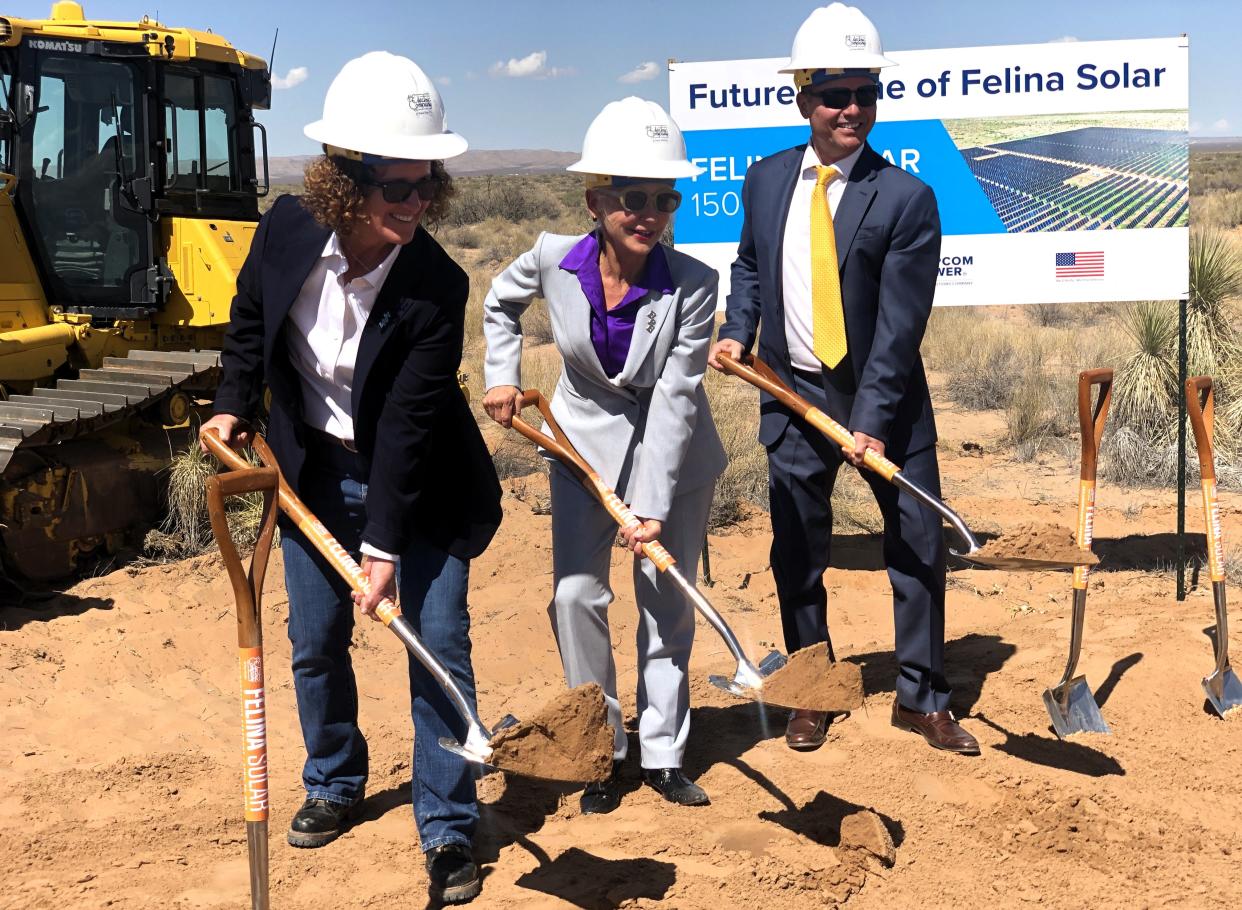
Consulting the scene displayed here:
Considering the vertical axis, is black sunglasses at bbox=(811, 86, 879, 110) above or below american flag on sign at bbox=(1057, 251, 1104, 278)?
above

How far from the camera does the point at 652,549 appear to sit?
407cm

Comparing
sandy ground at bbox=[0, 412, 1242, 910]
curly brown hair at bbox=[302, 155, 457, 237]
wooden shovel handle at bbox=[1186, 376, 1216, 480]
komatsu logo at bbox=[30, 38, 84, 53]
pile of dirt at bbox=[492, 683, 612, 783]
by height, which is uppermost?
komatsu logo at bbox=[30, 38, 84, 53]

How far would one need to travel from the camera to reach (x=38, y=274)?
8523 mm

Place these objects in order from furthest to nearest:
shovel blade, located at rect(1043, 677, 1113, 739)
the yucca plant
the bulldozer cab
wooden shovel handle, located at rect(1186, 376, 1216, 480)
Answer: the yucca plant → the bulldozer cab → wooden shovel handle, located at rect(1186, 376, 1216, 480) → shovel blade, located at rect(1043, 677, 1113, 739)

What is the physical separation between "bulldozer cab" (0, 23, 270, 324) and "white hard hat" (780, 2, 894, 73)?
4942 mm

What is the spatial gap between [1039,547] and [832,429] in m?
0.76

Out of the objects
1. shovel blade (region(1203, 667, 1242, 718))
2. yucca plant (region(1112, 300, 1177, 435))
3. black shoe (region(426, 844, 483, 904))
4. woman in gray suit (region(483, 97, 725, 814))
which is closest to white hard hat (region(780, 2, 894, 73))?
woman in gray suit (region(483, 97, 725, 814))

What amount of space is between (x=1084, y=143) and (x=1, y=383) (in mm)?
6072

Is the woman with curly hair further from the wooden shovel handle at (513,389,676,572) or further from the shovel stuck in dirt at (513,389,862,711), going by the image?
the shovel stuck in dirt at (513,389,862,711)

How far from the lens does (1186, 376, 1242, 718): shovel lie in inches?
200

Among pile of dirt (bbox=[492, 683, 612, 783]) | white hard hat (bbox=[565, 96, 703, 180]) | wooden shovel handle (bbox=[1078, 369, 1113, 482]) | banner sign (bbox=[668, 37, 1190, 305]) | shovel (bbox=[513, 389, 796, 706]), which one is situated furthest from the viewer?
banner sign (bbox=[668, 37, 1190, 305])

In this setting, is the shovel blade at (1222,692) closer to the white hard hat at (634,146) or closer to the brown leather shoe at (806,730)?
the brown leather shoe at (806,730)

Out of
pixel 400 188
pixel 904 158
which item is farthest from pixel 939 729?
pixel 904 158

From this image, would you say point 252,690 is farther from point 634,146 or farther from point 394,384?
point 634,146
